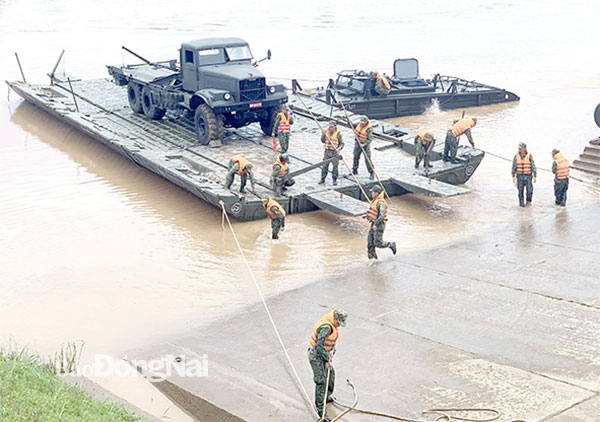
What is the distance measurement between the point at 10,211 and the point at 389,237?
23.3 ft

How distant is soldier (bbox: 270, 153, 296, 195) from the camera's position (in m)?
15.2

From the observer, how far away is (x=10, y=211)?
→ 16.6 metres

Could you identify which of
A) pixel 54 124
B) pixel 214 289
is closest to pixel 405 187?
pixel 214 289

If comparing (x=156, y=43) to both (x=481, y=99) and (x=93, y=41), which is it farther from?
(x=481, y=99)

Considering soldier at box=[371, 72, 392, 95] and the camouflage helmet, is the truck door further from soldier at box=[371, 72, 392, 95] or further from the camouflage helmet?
the camouflage helmet

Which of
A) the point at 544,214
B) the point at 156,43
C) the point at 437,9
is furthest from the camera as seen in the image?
the point at 437,9

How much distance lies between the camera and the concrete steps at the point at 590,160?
18.3 metres

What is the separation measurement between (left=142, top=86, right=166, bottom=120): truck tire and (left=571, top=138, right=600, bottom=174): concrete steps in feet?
30.3

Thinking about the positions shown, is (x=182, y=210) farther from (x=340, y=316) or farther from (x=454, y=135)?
(x=340, y=316)

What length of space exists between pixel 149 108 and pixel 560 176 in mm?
9815

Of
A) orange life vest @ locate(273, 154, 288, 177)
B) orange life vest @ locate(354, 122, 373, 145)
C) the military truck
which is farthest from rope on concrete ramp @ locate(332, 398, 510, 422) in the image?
the military truck

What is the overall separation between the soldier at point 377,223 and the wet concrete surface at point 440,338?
0.25m

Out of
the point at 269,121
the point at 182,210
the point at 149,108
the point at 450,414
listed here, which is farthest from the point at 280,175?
the point at 450,414

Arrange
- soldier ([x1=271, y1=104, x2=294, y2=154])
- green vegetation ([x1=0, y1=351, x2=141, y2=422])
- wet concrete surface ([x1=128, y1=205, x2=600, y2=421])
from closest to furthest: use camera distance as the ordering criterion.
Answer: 1. green vegetation ([x1=0, y1=351, x2=141, y2=422])
2. wet concrete surface ([x1=128, y1=205, x2=600, y2=421])
3. soldier ([x1=271, y1=104, x2=294, y2=154])
